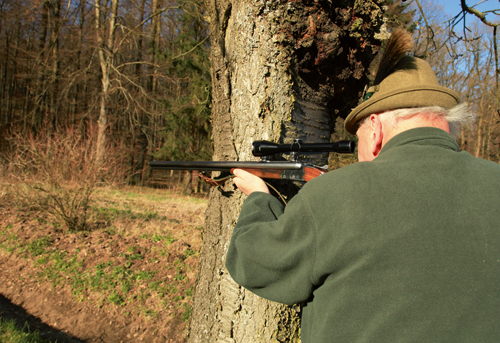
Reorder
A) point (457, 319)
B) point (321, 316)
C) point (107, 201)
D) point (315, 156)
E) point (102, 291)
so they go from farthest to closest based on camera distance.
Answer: point (107, 201) → point (102, 291) → point (315, 156) → point (321, 316) → point (457, 319)

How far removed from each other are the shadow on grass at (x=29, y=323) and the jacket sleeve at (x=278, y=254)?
4.11 m

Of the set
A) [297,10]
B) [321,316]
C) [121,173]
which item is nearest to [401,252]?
[321,316]

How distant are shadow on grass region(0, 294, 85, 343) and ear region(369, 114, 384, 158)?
470 cm

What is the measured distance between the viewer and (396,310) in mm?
1073

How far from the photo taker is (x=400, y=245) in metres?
1.08

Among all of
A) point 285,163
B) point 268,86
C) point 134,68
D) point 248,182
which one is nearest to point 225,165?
point 248,182

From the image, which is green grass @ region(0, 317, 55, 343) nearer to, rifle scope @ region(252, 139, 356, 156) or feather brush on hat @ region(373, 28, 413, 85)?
rifle scope @ region(252, 139, 356, 156)

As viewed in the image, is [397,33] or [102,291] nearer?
[397,33]

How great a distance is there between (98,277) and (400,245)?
5.76 m

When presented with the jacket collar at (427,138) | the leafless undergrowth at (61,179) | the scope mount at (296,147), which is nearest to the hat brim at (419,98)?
the jacket collar at (427,138)

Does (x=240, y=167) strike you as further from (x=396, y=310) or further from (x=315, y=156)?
(x=396, y=310)

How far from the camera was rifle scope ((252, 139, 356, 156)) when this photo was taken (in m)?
1.93

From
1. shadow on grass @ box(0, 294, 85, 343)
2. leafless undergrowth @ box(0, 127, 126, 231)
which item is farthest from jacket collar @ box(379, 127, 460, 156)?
leafless undergrowth @ box(0, 127, 126, 231)

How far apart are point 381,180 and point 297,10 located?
1.38 meters
